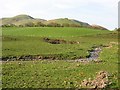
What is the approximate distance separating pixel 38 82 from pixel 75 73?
14.9 ft

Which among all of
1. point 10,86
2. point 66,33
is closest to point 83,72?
point 10,86

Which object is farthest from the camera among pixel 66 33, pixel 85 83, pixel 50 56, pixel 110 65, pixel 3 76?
pixel 66 33

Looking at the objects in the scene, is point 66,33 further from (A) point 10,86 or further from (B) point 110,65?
(A) point 10,86

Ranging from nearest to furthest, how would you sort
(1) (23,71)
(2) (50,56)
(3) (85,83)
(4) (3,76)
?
(3) (85,83) < (4) (3,76) < (1) (23,71) < (2) (50,56)

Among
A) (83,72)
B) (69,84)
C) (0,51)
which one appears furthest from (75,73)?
(0,51)

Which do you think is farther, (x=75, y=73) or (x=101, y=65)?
(x=101, y=65)

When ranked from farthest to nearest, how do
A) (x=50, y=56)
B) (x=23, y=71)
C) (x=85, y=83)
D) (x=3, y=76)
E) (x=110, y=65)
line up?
1. (x=50, y=56)
2. (x=110, y=65)
3. (x=23, y=71)
4. (x=3, y=76)
5. (x=85, y=83)

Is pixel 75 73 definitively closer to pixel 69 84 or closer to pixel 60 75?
pixel 60 75

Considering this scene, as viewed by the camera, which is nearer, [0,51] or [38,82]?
[38,82]

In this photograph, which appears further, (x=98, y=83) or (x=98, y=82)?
(x=98, y=82)

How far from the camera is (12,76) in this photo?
27.5m

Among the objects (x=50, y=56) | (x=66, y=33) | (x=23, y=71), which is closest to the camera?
(x=23, y=71)

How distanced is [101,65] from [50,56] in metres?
10.9

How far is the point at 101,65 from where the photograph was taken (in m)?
33.6
